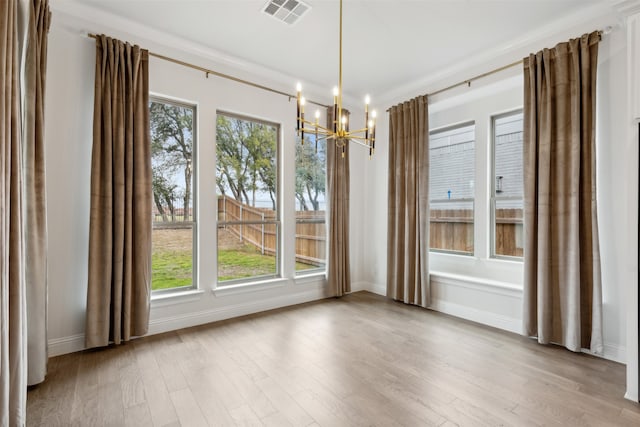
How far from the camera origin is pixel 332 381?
2340 millimetres

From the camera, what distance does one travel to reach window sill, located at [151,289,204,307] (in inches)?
128

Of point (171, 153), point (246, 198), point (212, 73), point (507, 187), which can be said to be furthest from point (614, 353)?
point (212, 73)

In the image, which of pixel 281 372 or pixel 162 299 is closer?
pixel 281 372

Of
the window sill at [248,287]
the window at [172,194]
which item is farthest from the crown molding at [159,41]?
the window sill at [248,287]

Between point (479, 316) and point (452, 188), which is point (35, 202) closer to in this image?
point (479, 316)

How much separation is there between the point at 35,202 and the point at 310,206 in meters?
2.99

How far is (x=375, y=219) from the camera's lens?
197 inches

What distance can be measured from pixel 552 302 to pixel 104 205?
4159 mm

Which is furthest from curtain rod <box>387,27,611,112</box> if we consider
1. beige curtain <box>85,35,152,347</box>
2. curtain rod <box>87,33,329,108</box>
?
beige curtain <box>85,35,152,347</box>

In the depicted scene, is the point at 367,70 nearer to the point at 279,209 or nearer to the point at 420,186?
the point at 420,186

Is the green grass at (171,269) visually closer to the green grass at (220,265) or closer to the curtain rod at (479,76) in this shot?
the green grass at (220,265)

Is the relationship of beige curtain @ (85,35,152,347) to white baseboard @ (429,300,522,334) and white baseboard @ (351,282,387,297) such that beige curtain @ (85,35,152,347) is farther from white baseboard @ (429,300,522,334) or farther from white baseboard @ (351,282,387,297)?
white baseboard @ (429,300,522,334)

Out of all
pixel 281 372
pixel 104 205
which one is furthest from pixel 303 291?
pixel 104 205

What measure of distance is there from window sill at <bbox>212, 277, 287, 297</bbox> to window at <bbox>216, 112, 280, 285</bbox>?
107 millimetres
